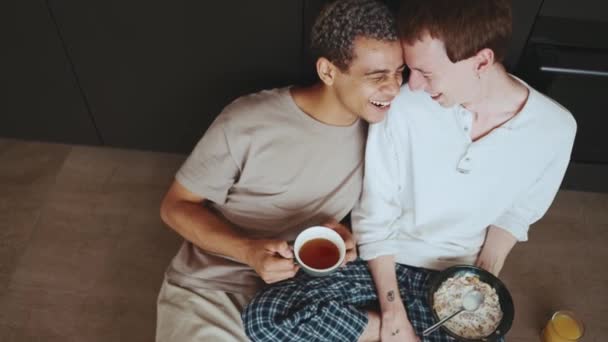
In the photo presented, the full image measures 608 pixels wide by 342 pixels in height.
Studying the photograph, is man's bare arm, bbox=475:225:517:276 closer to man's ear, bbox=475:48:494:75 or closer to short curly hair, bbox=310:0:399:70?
man's ear, bbox=475:48:494:75

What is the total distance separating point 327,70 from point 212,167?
43 centimetres

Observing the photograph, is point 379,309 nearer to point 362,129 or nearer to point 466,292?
point 466,292

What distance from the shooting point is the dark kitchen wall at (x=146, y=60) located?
155cm

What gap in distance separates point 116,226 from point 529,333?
173 centimetres

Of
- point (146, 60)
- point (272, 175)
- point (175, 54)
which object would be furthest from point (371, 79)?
point (146, 60)

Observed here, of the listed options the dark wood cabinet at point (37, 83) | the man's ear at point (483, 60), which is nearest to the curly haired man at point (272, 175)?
the man's ear at point (483, 60)

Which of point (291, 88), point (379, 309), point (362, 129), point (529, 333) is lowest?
point (529, 333)

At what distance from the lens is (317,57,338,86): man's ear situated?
1308 millimetres

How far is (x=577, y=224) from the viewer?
214 centimetres

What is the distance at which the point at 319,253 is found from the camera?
1276 mm

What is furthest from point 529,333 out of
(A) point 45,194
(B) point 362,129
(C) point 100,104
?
(A) point 45,194

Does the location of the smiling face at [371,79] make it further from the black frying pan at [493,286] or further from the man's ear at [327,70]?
the black frying pan at [493,286]

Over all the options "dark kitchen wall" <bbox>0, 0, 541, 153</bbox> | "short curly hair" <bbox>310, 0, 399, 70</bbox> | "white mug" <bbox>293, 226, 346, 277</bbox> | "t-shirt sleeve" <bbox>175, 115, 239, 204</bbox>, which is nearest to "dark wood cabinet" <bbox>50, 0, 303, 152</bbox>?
"dark kitchen wall" <bbox>0, 0, 541, 153</bbox>

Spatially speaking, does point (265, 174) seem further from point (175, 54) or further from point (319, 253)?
point (175, 54)
